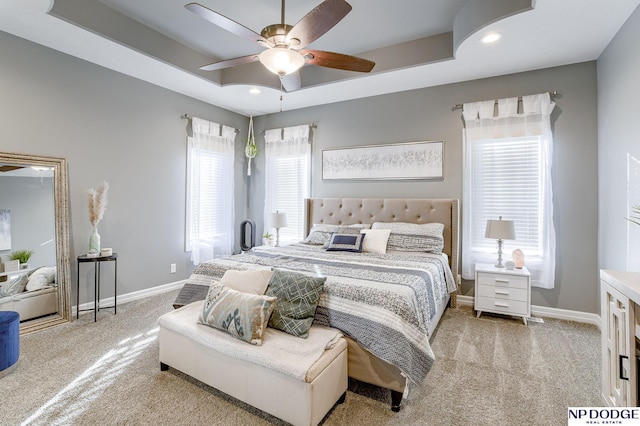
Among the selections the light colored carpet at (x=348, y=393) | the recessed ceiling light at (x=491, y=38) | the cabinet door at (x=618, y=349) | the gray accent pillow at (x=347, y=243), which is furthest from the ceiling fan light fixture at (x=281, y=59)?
the cabinet door at (x=618, y=349)

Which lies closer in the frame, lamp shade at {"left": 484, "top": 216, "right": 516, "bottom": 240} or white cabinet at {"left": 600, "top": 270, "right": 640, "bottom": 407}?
white cabinet at {"left": 600, "top": 270, "right": 640, "bottom": 407}

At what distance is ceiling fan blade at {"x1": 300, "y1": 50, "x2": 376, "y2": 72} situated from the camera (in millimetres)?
2277

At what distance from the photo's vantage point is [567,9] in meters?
2.34

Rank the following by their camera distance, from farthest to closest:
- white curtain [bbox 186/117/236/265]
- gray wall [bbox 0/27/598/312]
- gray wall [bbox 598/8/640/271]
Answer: white curtain [bbox 186/117/236/265] → gray wall [bbox 0/27/598/312] → gray wall [bbox 598/8/640/271]

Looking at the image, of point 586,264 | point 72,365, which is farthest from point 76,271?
point 586,264

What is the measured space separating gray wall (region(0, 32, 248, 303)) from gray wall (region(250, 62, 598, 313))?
222 centimetres

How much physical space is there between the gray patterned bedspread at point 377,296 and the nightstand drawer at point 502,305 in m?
0.59

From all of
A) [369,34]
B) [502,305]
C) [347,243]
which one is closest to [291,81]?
[369,34]

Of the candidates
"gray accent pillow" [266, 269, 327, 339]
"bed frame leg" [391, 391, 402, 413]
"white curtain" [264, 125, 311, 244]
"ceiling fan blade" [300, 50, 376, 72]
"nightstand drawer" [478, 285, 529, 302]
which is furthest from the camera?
"white curtain" [264, 125, 311, 244]

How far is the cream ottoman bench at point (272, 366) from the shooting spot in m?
1.61

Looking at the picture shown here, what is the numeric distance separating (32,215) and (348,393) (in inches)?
130

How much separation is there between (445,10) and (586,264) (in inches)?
117

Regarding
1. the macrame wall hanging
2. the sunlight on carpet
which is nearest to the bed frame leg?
the sunlight on carpet

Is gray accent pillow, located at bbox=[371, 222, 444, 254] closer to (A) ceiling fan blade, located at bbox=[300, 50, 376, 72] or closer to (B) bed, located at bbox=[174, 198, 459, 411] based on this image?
(B) bed, located at bbox=[174, 198, 459, 411]
